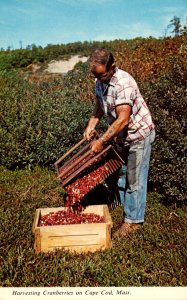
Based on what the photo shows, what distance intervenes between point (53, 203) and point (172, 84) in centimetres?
246

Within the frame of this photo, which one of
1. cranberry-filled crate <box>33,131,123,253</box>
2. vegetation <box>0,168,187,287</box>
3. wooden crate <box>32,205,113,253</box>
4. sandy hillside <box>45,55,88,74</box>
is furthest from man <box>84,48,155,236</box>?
sandy hillside <box>45,55,88,74</box>

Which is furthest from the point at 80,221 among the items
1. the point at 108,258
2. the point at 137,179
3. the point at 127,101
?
the point at 127,101

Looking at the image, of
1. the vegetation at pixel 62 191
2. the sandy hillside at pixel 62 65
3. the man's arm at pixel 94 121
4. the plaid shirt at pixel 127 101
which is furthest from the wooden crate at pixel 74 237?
the sandy hillside at pixel 62 65

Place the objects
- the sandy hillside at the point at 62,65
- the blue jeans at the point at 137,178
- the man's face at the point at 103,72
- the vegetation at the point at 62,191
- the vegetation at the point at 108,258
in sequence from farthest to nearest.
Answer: the sandy hillside at the point at 62,65, the blue jeans at the point at 137,178, the man's face at the point at 103,72, the vegetation at the point at 62,191, the vegetation at the point at 108,258

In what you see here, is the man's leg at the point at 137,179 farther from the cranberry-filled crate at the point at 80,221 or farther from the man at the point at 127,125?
the cranberry-filled crate at the point at 80,221

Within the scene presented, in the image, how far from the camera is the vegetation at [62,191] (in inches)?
175

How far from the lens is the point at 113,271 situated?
4.49 m

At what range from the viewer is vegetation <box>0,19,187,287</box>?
4.43 metres

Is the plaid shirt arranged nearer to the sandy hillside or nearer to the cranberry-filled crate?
the cranberry-filled crate

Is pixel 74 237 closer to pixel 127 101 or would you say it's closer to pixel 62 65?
pixel 127 101

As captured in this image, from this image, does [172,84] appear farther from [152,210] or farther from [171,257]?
[171,257]

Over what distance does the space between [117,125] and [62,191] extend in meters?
2.56

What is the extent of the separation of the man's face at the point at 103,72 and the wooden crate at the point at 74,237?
1.56m
